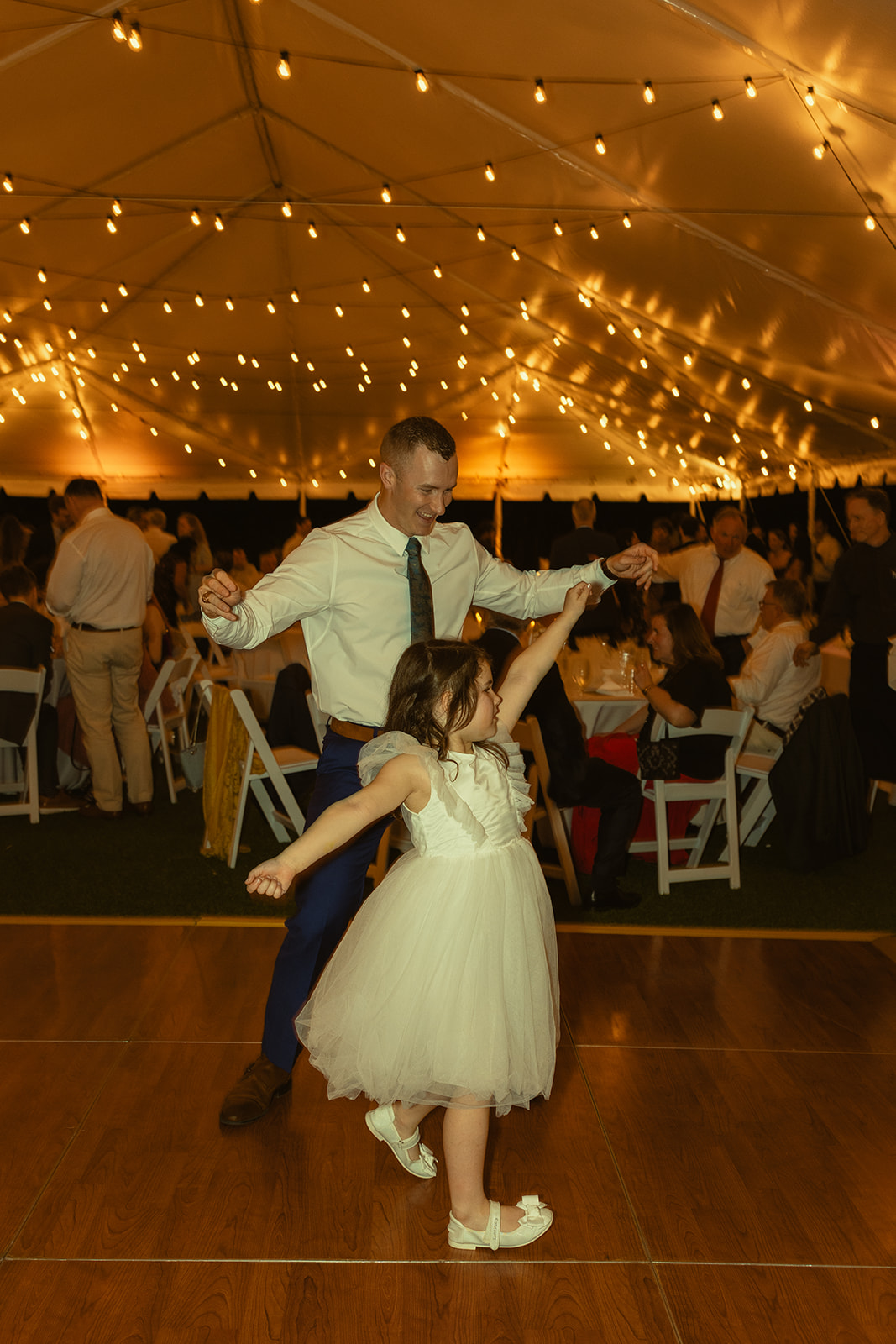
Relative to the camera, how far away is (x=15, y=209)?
7809 mm

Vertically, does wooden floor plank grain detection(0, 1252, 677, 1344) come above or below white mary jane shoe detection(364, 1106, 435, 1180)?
below

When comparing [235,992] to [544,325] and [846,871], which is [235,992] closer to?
[846,871]

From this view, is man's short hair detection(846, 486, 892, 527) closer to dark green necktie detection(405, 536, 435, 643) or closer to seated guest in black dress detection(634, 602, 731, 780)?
seated guest in black dress detection(634, 602, 731, 780)

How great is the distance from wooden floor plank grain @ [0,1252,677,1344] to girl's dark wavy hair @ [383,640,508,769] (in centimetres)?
98

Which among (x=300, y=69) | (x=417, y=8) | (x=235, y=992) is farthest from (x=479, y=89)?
(x=235, y=992)

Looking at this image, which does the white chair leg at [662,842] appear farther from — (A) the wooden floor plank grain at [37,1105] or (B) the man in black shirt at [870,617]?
(A) the wooden floor plank grain at [37,1105]

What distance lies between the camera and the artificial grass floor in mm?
4203

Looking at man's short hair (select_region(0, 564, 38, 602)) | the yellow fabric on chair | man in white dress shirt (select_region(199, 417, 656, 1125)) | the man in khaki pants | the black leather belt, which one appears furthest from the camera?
man's short hair (select_region(0, 564, 38, 602))

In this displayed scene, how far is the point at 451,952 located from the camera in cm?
209

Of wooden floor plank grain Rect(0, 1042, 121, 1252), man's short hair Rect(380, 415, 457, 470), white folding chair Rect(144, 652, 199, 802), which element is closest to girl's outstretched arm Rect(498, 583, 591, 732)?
man's short hair Rect(380, 415, 457, 470)

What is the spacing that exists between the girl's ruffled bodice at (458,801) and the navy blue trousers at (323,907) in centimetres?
37

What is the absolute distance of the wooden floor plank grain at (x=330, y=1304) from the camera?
1901 mm

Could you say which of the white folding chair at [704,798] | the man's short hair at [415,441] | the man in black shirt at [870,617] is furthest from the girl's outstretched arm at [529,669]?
the man in black shirt at [870,617]

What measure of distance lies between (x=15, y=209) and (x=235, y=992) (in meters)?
6.58
